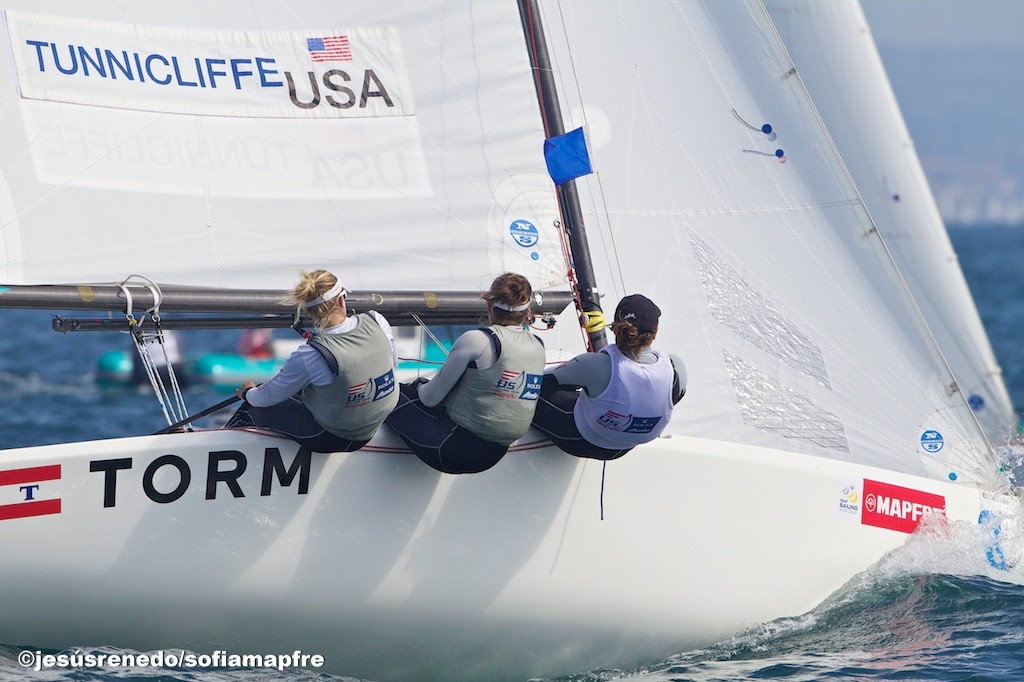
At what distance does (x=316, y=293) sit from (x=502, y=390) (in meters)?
0.67

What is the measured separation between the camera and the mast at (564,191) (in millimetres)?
5219

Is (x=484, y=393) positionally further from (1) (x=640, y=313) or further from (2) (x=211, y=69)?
(2) (x=211, y=69)

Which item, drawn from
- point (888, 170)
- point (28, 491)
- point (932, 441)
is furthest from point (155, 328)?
point (888, 170)

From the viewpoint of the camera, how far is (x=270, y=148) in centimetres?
507

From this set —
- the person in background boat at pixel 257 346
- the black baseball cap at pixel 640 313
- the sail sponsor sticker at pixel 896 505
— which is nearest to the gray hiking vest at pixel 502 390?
the black baseball cap at pixel 640 313

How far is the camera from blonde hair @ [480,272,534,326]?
434cm

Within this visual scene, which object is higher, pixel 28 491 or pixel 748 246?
pixel 748 246

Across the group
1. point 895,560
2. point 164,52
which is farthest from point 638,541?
point 164,52

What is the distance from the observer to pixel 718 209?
561 centimetres

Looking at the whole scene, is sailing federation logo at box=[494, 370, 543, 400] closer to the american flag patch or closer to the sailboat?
the sailboat

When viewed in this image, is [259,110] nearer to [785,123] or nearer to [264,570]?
[264,570]

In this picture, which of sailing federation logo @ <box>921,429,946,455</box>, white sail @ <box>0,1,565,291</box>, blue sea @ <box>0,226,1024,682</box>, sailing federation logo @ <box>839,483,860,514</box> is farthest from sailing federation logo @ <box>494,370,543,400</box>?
sailing federation logo @ <box>921,429,946,455</box>

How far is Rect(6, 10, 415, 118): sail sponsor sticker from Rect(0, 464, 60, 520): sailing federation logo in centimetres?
138

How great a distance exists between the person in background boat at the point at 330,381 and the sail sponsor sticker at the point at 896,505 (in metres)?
1.93
